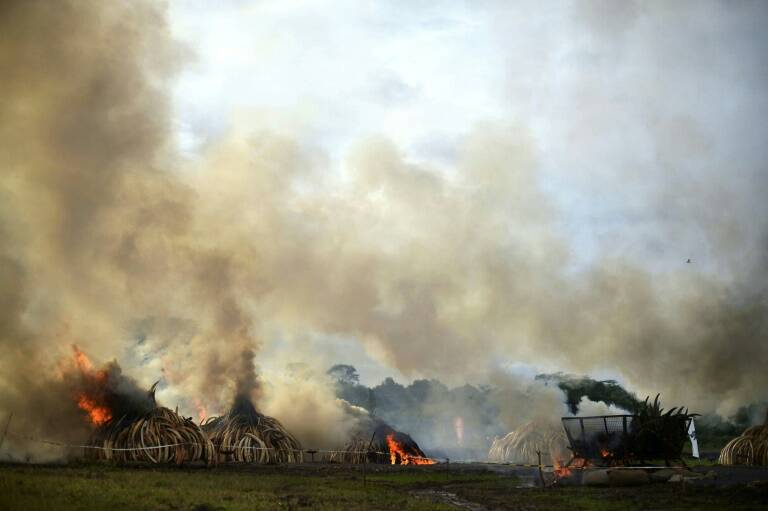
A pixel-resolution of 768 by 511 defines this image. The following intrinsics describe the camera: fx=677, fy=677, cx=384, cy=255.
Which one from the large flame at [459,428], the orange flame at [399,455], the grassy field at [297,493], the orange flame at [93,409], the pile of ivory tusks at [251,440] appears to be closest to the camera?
the grassy field at [297,493]

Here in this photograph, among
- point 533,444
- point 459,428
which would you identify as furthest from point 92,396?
point 459,428

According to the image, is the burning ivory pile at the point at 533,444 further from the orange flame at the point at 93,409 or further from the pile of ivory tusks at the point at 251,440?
the orange flame at the point at 93,409

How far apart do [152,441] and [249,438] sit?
24.9 feet

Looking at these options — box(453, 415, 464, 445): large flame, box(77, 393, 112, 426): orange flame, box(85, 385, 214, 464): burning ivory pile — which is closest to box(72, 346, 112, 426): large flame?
box(77, 393, 112, 426): orange flame

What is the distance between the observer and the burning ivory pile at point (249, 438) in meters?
39.1

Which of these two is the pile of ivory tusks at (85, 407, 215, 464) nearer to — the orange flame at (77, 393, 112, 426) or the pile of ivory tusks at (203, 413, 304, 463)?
the orange flame at (77, 393, 112, 426)

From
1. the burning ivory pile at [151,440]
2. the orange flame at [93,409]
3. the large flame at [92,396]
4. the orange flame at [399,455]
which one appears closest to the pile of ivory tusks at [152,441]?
the burning ivory pile at [151,440]

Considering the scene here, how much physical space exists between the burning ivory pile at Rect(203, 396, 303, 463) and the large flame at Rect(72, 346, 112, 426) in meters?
6.46

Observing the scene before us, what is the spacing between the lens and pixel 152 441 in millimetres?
33281

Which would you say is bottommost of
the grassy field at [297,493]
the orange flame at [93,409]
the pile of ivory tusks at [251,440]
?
the grassy field at [297,493]

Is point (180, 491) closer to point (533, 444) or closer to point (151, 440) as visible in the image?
point (151, 440)

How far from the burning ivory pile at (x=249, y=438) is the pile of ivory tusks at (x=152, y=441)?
2.60 m

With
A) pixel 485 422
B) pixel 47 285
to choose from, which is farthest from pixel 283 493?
pixel 485 422

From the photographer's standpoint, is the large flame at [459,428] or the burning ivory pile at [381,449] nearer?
the burning ivory pile at [381,449]
